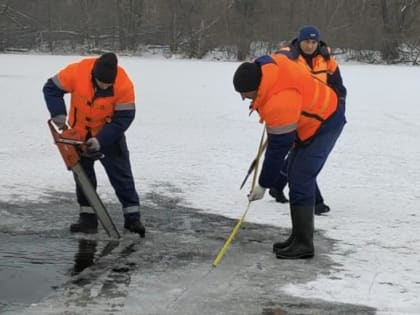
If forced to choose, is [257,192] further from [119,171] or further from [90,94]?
[90,94]

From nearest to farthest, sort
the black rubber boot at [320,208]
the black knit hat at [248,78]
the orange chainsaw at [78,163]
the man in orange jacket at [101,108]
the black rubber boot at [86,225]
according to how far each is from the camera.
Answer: the black knit hat at [248,78] < the man in orange jacket at [101,108] < the orange chainsaw at [78,163] < the black rubber boot at [86,225] < the black rubber boot at [320,208]

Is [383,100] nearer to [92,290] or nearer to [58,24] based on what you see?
[92,290]

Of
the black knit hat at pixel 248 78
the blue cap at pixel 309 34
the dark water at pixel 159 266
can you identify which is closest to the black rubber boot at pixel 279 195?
the dark water at pixel 159 266

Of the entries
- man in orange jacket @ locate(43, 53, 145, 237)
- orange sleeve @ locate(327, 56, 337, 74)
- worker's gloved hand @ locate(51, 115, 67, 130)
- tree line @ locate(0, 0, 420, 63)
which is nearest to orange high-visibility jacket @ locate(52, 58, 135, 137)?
man in orange jacket @ locate(43, 53, 145, 237)

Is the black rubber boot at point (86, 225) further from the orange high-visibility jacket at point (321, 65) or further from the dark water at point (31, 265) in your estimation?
the orange high-visibility jacket at point (321, 65)

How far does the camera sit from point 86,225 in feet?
18.9

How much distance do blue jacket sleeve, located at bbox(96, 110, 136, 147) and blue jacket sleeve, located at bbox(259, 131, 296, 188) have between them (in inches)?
45.2

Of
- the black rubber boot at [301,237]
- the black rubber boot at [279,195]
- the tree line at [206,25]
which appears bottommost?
the tree line at [206,25]

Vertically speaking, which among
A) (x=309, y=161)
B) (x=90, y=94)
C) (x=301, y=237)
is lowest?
(x=301, y=237)

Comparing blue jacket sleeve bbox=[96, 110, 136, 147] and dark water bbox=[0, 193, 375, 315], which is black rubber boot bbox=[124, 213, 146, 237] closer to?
dark water bbox=[0, 193, 375, 315]

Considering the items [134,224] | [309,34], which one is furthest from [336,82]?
[134,224]

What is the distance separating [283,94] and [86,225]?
2.02m

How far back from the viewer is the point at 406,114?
16141mm

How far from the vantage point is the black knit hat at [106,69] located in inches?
205
